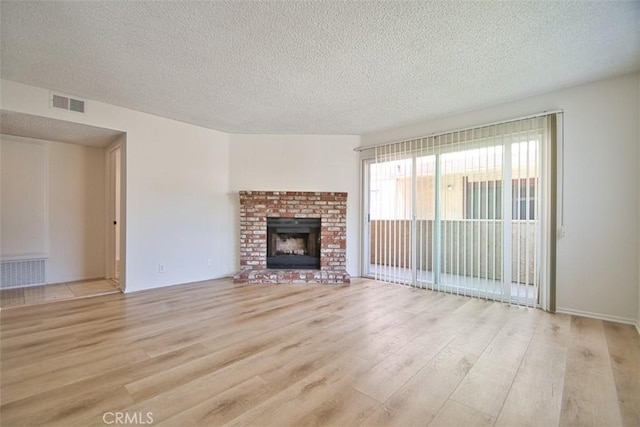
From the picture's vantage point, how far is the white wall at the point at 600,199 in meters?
2.65

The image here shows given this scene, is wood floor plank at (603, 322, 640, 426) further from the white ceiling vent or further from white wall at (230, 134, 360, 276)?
the white ceiling vent

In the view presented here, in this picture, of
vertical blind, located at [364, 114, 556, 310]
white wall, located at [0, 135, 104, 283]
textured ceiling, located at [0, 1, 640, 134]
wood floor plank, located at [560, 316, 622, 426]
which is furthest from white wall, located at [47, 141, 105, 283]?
wood floor plank, located at [560, 316, 622, 426]

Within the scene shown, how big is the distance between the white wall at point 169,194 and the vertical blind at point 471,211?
2762mm

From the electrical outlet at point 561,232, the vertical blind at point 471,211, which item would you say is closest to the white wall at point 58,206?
the vertical blind at point 471,211

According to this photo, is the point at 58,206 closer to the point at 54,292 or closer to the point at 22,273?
the point at 22,273

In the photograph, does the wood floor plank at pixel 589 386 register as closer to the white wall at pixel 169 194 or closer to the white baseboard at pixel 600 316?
the white baseboard at pixel 600 316

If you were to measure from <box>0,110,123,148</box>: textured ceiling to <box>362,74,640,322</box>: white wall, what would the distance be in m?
5.78

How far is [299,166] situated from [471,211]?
285 centimetres

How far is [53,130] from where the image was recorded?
357 centimetres

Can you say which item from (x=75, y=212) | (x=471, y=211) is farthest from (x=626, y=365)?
(x=75, y=212)

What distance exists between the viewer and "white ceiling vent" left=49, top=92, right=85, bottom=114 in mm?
3107

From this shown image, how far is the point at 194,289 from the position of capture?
12.6 feet

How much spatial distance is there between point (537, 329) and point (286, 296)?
108 inches

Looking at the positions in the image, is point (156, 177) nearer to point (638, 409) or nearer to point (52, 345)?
point (52, 345)
